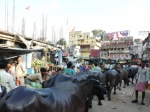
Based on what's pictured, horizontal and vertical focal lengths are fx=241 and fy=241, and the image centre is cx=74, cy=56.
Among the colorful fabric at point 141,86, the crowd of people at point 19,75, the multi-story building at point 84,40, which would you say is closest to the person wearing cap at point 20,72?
the crowd of people at point 19,75

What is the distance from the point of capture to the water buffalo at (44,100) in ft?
10.5

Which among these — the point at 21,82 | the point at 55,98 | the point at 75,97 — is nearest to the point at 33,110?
the point at 55,98

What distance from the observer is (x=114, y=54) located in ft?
245

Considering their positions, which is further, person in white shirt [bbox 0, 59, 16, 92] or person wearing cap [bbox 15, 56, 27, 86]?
person wearing cap [bbox 15, 56, 27, 86]

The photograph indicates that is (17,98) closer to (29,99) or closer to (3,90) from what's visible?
(29,99)

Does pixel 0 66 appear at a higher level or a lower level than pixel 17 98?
higher

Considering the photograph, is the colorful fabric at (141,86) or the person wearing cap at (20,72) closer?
the person wearing cap at (20,72)

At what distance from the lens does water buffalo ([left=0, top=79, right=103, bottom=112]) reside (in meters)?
3.20

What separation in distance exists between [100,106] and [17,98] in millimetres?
6341

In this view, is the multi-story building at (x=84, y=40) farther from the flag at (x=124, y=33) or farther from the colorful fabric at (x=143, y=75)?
the colorful fabric at (x=143, y=75)

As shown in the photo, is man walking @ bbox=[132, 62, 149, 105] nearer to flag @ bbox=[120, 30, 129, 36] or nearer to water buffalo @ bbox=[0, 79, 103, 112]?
water buffalo @ bbox=[0, 79, 103, 112]

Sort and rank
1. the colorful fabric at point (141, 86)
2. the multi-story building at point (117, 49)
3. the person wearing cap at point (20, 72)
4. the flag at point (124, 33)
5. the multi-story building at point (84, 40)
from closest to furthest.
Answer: the person wearing cap at point (20, 72), the colorful fabric at point (141, 86), the flag at point (124, 33), the multi-story building at point (117, 49), the multi-story building at point (84, 40)

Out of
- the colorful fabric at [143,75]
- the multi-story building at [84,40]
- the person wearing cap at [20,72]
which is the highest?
the multi-story building at [84,40]

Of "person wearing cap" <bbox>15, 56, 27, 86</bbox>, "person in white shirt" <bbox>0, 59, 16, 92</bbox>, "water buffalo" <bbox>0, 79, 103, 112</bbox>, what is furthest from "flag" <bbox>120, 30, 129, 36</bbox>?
"person in white shirt" <bbox>0, 59, 16, 92</bbox>
